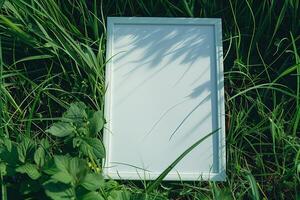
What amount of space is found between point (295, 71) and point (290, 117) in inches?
5.4

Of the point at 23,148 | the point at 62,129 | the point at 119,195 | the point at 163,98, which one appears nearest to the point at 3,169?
the point at 23,148

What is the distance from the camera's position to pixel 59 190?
1219 mm

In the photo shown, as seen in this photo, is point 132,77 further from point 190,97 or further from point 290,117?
point 290,117

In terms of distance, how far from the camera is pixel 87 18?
5.05ft

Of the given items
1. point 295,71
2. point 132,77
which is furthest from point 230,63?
point 132,77

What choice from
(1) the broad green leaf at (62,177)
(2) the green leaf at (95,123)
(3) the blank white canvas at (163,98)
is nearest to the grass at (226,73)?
(3) the blank white canvas at (163,98)

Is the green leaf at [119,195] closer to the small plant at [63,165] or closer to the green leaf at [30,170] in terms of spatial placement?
the small plant at [63,165]

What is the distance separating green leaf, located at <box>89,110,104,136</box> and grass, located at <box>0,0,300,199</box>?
14 cm

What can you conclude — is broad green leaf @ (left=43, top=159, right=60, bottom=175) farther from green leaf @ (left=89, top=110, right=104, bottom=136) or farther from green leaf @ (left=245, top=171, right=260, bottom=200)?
green leaf @ (left=245, top=171, right=260, bottom=200)

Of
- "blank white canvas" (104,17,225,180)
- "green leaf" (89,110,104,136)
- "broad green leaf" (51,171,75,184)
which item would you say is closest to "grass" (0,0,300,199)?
"blank white canvas" (104,17,225,180)

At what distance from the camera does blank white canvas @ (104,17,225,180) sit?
1431 millimetres

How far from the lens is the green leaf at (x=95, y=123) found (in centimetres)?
131

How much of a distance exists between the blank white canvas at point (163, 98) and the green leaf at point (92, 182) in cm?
17

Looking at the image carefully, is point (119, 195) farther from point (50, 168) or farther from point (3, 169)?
point (3, 169)
